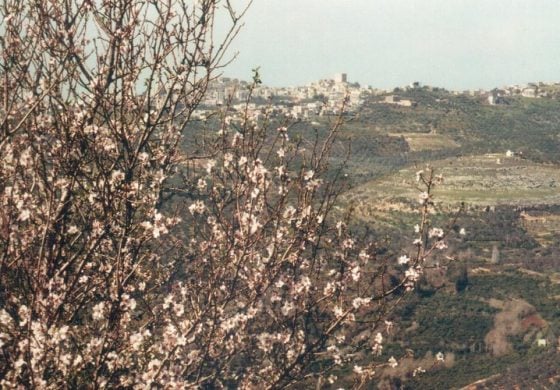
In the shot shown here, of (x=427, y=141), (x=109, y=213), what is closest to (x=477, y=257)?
(x=427, y=141)

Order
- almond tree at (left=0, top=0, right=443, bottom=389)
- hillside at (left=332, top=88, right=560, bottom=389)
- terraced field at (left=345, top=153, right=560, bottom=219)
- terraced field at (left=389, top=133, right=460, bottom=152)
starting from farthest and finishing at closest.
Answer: terraced field at (left=389, top=133, right=460, bottom=152) < terraced field at (left=345, top=153, right=560, bottom=219) < hillside at (left=332, top=88, right=560, bottom=389) < almond tree at (left=0, top=0, right=443, bottom=389)

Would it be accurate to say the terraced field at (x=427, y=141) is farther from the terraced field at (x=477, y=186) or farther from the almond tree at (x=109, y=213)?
the almond tree at (x=109, y=213)

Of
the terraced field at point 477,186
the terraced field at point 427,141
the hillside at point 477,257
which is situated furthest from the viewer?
the terraced field at point 427,141

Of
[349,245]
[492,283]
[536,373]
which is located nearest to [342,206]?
[492,283]

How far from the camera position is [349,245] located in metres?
9.97

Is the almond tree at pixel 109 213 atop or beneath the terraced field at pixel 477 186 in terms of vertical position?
atop

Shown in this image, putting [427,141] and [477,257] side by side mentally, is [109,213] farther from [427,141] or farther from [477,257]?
[427,141]

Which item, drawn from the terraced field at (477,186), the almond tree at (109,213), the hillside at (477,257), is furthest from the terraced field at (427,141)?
the almond tree at (109,213)

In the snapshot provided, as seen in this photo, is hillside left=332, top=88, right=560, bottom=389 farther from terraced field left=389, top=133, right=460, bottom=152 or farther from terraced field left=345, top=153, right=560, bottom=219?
terraced field left=389, top=133, right=460, bottom=152

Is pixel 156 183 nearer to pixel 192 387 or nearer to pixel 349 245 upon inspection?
pixel 192 387

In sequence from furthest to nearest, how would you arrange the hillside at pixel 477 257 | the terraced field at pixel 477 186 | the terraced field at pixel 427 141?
the terraced field at pixel 427 141, the terraced field at pixel 477 186, the hillside at pixel 477 257

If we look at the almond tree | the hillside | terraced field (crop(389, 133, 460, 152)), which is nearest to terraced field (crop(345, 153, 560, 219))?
the hillside

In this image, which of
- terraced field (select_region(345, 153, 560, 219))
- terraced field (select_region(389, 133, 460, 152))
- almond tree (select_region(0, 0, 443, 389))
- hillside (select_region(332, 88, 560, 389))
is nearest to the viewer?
almond tree (select_region(0, 0, 443, 389))

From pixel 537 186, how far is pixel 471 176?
13.6m
